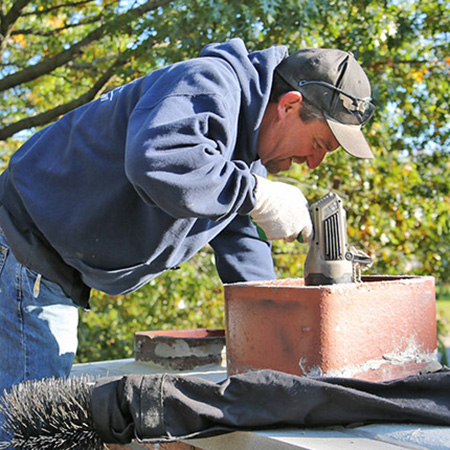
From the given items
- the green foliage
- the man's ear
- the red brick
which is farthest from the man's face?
the green foliage

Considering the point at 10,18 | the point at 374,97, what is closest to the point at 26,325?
the point at 374,97

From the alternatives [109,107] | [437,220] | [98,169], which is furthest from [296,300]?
[437,220]

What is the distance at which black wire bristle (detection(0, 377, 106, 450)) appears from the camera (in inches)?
63.0

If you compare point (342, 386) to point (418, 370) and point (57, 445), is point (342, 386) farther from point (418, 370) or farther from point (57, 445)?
point (57, 445)

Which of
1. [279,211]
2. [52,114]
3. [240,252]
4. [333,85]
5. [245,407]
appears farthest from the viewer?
[52,114]

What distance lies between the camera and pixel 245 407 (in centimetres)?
153

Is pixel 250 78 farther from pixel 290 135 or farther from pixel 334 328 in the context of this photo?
pixel 334 328

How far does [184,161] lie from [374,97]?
3.32 metres

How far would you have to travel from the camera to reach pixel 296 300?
1775 mm

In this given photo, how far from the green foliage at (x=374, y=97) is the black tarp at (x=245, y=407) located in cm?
309

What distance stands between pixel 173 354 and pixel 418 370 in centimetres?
105

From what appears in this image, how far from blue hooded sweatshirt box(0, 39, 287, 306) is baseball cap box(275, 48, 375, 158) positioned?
0.09m

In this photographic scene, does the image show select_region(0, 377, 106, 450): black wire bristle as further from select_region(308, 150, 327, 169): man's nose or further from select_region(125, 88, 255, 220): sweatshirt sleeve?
select_region(308, 150, 327, 169): man's nose

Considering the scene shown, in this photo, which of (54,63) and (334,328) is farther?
(54,63)
